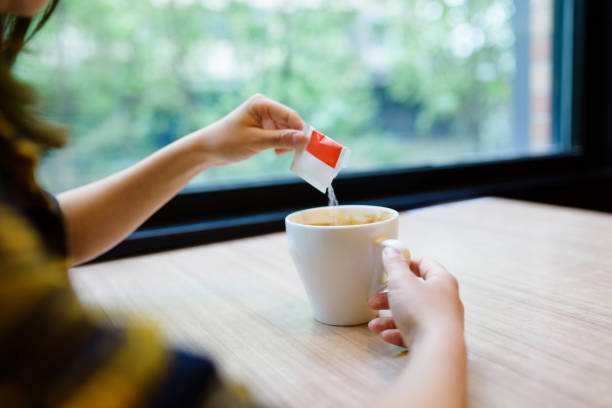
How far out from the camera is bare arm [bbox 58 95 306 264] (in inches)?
29.0

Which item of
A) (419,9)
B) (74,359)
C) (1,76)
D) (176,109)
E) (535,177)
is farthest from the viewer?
(535,177)

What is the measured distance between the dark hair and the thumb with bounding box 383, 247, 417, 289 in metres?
0.35

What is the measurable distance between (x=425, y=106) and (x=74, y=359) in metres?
1.68

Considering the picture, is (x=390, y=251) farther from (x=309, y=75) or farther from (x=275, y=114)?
(x=309, y=75)

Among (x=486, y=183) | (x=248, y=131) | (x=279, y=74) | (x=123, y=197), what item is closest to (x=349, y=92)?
(x=279, y=74)

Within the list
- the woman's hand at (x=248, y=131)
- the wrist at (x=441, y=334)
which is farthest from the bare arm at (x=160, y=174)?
the wrist at (x=441, y=334)

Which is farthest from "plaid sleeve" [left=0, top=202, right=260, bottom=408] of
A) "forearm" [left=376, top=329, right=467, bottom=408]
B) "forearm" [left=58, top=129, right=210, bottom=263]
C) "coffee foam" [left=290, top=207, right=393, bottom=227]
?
"forearm" [left=58, top=129, right=210, bottom=263]

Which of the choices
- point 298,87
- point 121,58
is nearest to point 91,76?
point 121,58

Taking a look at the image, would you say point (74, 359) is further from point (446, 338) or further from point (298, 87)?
point (298, 87)

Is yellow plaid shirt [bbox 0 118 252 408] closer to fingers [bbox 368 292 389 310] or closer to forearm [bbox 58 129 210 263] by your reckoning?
fingers [bbox 368 292 389 310]

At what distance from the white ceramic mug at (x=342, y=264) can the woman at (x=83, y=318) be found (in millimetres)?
23

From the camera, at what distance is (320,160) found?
25.2 inches

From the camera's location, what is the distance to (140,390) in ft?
0.86

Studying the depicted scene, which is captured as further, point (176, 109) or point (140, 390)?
point (176, 109)
